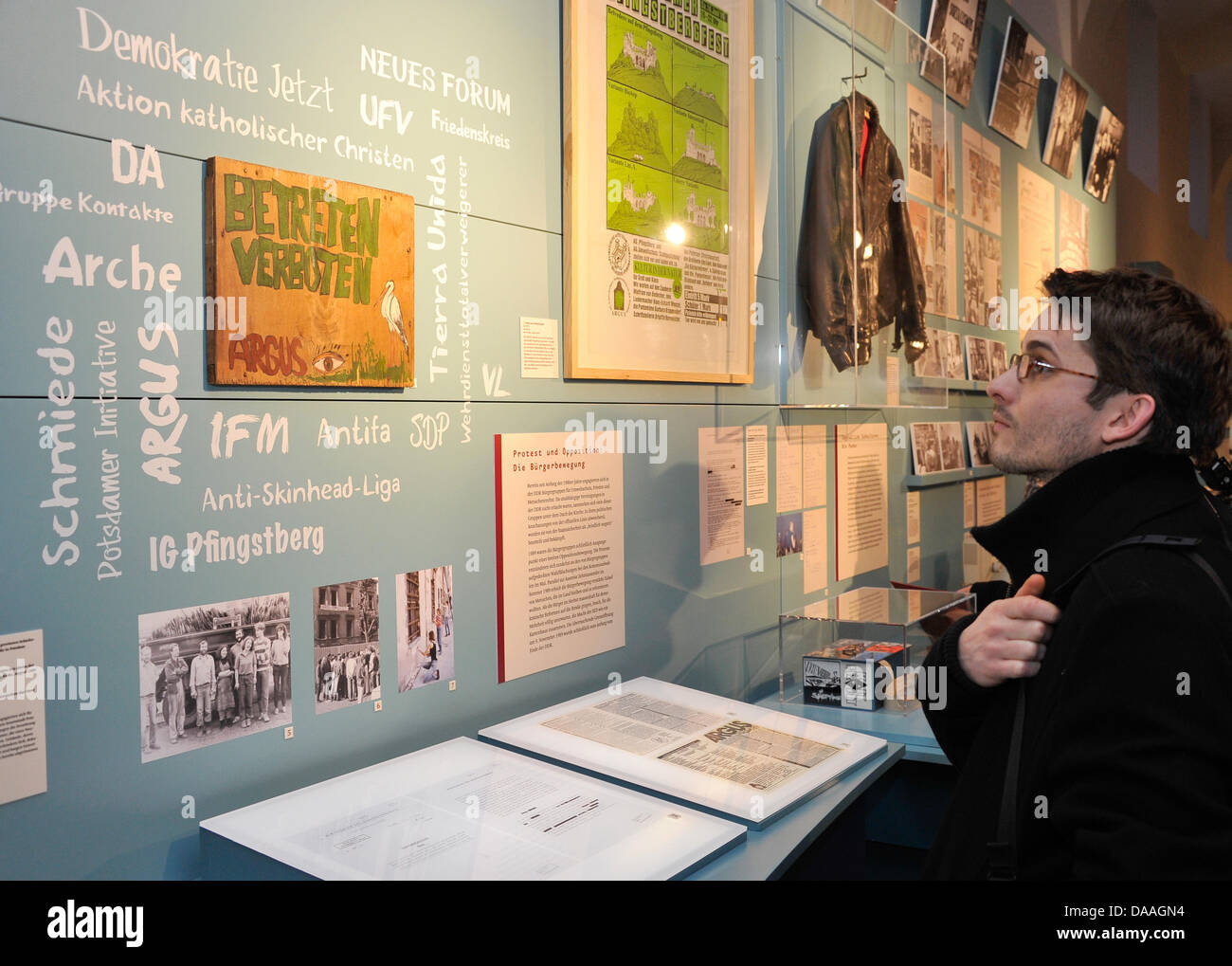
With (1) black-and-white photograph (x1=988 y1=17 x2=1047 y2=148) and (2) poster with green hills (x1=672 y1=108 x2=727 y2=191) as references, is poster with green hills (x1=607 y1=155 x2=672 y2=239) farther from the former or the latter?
(1) black-and-white photograph (x1=988 y1=17 x2=1047 y2=148)

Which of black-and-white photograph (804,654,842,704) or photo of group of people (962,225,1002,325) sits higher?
photo of group of people (962,225,1002,325)

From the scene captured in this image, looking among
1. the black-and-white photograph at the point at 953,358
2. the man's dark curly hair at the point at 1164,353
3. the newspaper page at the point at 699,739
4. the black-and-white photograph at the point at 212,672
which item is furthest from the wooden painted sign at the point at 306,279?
the black-and-white photograph at the point at 953,358

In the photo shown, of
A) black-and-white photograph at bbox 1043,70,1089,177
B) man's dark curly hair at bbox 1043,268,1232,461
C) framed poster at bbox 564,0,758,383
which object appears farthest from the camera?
black-and-white photograph at bbox 1043,70,1089,177

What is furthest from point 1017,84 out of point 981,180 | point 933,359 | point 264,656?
point 264,656

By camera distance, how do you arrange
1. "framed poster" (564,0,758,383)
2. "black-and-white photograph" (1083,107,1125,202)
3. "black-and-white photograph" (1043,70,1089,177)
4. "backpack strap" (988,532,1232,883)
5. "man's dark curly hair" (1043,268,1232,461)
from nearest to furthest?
"backpack strap" (988,532,1232,883) < "man's dark curly hair" (1043,268,1232,461) < "framed poster" (564,0,758,383) < "black-and-white photograph" (1043,70,1089,177) < "black-and-white photograph" (1083,107,1125,202)

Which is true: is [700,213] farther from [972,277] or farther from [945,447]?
[972,277]

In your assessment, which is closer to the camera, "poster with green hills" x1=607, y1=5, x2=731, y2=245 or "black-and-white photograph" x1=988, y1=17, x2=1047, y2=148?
"poster with green hills" x1=607, y1=5, x2=731, y2=245

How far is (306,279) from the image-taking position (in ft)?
4.98

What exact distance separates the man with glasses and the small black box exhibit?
2.33ft

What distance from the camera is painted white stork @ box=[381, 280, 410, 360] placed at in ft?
5.38

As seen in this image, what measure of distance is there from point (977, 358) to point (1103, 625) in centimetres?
352

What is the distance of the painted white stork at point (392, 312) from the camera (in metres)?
1.64

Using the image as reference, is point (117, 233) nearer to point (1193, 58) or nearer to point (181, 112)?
point (181, 112)

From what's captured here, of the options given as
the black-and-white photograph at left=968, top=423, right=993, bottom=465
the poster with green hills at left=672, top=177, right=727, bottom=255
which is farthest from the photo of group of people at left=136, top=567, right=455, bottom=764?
the black-and-white photograph at left=968, top=423, right=993, bottom=465
